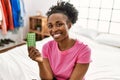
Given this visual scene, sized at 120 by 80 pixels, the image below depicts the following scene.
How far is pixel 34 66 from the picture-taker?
5.55ft

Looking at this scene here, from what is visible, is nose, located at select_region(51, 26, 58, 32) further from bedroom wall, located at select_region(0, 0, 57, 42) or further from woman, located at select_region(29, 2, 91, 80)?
bedroom wall, located at select_region(0, 0, 57, 42)

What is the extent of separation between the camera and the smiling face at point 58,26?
3.28 feet

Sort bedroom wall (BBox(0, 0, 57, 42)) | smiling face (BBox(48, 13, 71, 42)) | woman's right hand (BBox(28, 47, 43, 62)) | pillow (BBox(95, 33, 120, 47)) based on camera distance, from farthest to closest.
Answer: bedroom wall (BBox(0, 0, 57, 42)), pillow (BBox(95, 33, 120, 47)), smiling face (BBox(48, 13, 71, 42)), woman's right hand (BBox(28, 47, 43, 62))

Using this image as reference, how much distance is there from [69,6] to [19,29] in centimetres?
264

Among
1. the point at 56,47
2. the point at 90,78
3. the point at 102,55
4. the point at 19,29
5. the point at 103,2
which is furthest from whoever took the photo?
the point at 19,29

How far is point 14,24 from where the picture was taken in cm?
316

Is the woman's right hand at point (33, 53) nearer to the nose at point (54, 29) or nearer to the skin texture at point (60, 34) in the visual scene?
the skin texture at point (60, 34)

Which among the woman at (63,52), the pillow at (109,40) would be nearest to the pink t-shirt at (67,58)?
the woman at (63,52)

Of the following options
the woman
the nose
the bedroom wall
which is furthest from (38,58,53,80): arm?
the bedroom wall

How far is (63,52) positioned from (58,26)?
0.19 meters

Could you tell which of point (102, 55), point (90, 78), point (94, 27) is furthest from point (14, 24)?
point (90, 78)

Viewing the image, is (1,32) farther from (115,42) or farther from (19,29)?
(115,42)

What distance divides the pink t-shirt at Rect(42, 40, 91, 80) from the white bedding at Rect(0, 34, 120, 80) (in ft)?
1.41

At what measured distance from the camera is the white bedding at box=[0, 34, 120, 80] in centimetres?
152
